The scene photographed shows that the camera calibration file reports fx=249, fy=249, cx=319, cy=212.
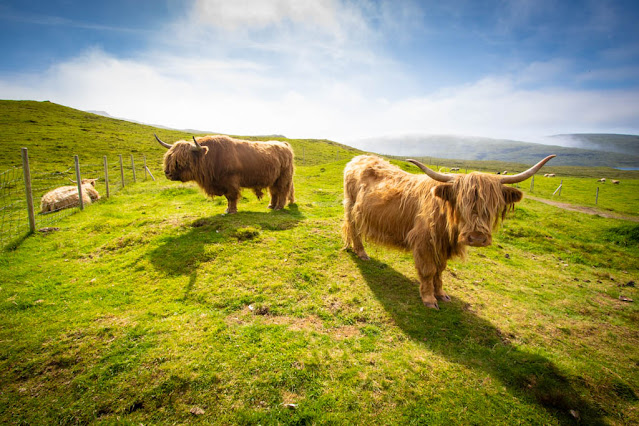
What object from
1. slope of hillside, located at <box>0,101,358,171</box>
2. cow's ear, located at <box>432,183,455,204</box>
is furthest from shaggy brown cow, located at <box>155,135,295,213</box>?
slope of hillside, located at <box>0,101,358,171</box>

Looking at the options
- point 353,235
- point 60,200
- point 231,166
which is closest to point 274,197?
point 231,166

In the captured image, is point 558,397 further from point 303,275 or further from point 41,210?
point 41,210

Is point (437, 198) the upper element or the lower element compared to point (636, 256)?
upper

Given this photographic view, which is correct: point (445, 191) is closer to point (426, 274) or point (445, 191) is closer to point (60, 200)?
point (426, 274)

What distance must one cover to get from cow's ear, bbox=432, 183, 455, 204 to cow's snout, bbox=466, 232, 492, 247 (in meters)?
0.71

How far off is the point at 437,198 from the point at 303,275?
120 inches

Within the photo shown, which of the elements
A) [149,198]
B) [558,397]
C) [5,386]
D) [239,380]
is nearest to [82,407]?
[5,386]

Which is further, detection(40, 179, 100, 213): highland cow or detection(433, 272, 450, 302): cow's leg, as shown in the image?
detection(40, 179, 100, 213): highland cow

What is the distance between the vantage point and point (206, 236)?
646 cm

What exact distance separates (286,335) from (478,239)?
3117 mm

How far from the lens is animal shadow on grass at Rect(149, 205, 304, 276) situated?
5.29m

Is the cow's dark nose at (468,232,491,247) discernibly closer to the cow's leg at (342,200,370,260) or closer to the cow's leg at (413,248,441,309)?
the cow's leg at (413,248,441,309)

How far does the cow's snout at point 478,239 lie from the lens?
3587mm

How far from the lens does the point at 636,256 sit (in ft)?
27.0
